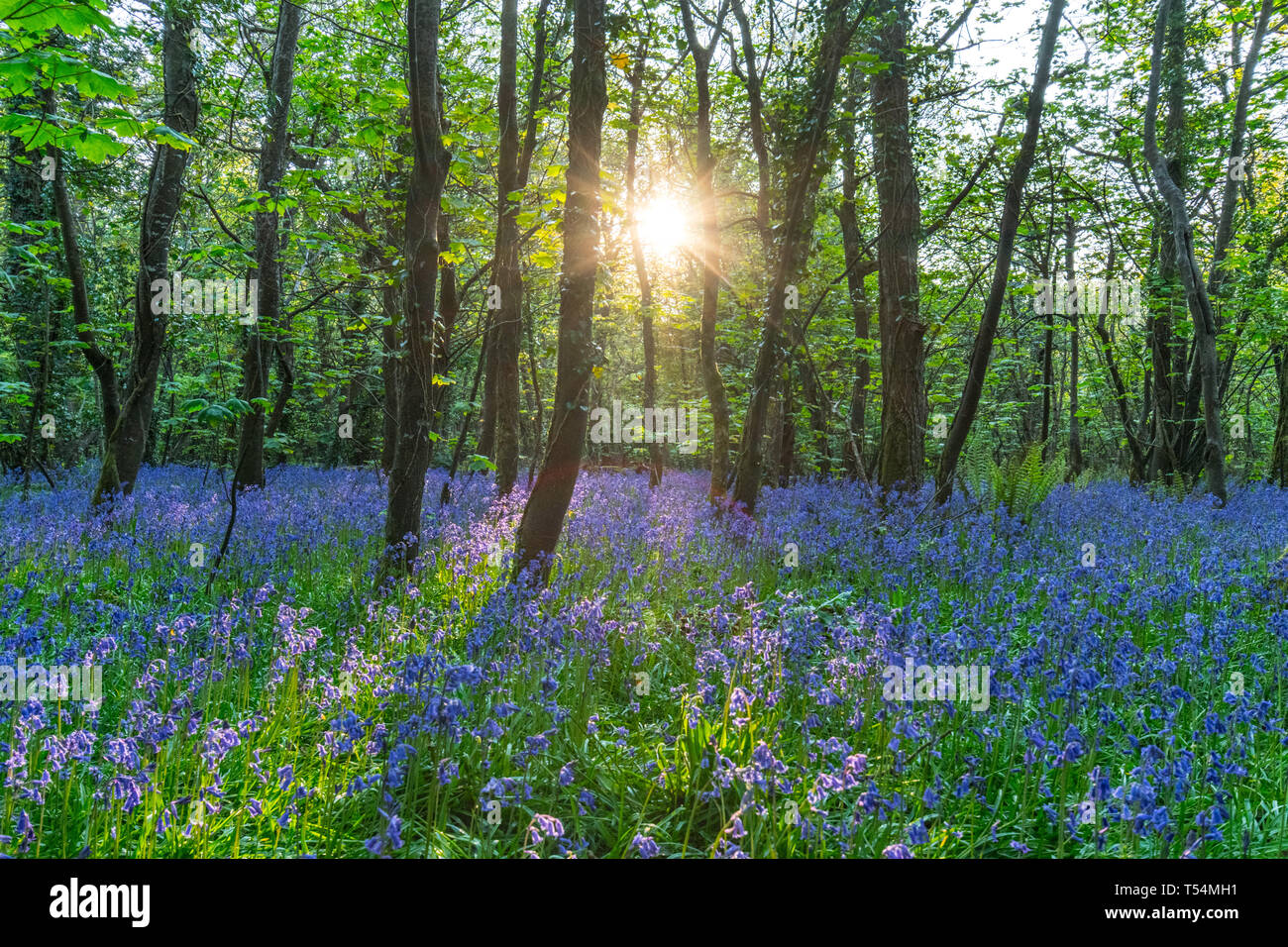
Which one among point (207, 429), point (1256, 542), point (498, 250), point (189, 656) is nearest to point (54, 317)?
point (207, 429)

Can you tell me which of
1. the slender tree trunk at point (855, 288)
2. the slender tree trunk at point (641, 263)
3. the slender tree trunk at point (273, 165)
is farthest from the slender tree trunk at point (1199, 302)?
the slender tree trunk at point (273, 165)

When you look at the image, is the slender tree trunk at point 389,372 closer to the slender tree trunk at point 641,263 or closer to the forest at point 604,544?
the forest at point 604,544

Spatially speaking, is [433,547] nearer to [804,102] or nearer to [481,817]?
[481,817]

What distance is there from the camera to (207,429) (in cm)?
1831

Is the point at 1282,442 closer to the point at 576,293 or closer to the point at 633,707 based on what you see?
the point at 576,293

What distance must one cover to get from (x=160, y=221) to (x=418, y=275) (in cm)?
417

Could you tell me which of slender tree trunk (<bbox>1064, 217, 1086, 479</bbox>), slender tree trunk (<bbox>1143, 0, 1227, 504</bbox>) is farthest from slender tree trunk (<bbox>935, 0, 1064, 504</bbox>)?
slender tree trunk (<bbox>1064, 217, 1086, 479</bbox>)

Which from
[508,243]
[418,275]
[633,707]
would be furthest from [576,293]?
[508,243]

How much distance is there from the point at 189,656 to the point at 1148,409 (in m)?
21.6

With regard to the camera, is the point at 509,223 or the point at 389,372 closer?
the point at 509,223

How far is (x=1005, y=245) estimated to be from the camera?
7840 mm

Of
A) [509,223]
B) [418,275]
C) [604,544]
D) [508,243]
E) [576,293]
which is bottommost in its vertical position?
[604,544]

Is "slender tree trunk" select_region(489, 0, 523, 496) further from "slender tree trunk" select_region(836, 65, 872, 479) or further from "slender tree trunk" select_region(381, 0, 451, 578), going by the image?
"slender tree trunk" select_region(836, 65, 872, 479)
